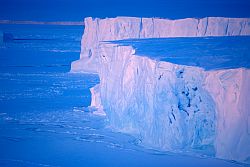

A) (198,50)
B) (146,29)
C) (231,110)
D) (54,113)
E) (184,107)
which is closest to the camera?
(231,110)

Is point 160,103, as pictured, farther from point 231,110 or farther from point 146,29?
point 146,29

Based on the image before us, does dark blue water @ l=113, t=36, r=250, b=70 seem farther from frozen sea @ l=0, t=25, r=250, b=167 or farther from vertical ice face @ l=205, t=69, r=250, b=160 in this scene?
vertical ice face @ l=205, t=69, r=250, b=160

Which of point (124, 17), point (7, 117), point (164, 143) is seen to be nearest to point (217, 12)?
point (124, 17)

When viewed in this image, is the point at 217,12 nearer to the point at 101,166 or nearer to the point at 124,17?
the point at 124,17

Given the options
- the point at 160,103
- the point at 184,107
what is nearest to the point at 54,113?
the point at 160,103

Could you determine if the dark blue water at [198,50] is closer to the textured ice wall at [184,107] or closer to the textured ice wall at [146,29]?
the textured ice wall at [146,29]

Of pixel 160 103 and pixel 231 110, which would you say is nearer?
pixel 231 110
